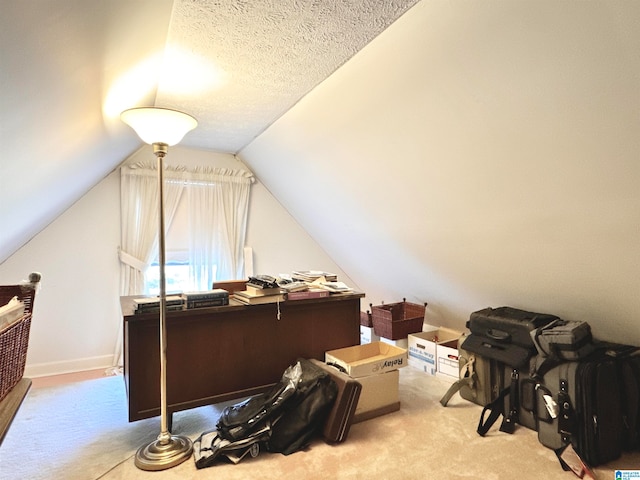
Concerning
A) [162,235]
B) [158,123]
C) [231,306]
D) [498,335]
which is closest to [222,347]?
[231,306]

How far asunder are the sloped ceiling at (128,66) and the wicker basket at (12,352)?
25.1 inches

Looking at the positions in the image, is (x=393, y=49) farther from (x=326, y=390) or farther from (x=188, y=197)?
(x=188, y=197)

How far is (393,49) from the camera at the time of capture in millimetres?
1693

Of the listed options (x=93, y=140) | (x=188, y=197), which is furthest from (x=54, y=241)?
(x=93, y=140)

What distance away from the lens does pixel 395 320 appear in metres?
3.51

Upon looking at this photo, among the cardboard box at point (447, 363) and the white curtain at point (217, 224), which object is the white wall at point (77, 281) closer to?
the white curtain at point (217, 224)

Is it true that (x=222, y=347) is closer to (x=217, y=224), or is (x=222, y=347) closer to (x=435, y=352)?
(x=435, y=352)

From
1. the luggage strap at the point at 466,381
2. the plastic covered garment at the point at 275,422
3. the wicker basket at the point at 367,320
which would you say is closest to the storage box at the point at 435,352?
the luggage strap at the point at 466,381

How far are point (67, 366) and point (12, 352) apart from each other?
2395 mm

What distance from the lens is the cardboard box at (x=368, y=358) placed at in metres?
2.24

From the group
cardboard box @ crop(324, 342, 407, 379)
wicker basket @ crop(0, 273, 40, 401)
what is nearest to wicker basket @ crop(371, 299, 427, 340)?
cardboard box @ crop(324, 342, 407, 379)

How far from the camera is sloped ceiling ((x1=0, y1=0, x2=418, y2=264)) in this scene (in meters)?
1.05

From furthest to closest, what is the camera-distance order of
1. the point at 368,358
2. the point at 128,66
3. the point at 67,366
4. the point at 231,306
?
the point at 67,366 → the point at 368,358 → the point at 231,306 → the point at 128,66

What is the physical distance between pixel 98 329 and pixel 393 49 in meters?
3.46
